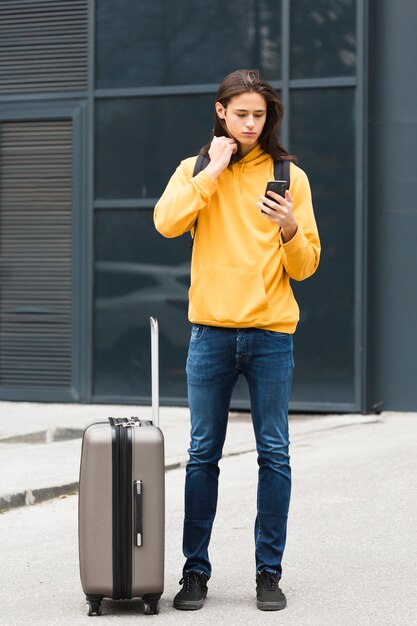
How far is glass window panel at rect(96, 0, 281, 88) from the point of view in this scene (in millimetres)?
12633

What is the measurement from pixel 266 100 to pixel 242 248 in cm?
56

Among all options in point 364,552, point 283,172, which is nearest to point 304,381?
point 364,552

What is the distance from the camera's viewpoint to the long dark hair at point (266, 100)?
Result: 488 centimetres

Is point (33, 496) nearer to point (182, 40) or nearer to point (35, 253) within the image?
point (35, 253)

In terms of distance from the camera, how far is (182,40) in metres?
13.0

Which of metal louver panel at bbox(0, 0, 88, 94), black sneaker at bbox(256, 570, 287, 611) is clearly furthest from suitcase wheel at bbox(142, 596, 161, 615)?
metal louver panel at bbox(0, 0, 88, 94)

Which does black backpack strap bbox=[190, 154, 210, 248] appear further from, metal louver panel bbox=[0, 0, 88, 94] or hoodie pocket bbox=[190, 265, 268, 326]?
metal louver panel bbox=[0, 0, 88, 94]

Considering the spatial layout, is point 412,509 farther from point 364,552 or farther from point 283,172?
point 283,172

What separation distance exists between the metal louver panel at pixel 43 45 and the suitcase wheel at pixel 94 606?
9066mm

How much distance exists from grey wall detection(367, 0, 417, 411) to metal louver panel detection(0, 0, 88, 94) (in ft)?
9.85

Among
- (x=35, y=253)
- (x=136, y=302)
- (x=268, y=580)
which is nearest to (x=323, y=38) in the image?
(x=136, y=302)

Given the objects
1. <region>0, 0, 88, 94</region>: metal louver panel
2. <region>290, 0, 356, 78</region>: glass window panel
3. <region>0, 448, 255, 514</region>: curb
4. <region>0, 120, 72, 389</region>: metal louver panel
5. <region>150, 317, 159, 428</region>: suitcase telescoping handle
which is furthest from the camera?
<region>0, 120, 72, 389</region>: metal louver panel

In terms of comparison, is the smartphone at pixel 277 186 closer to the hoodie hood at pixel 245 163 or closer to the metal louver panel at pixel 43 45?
the hoodie hood at pixel 245 163

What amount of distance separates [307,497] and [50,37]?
726 cm
